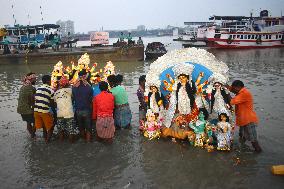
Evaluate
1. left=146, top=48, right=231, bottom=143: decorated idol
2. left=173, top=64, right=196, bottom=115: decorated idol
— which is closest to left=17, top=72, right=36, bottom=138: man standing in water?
left=146, top=48, right=231, bottom=143: decorated idol

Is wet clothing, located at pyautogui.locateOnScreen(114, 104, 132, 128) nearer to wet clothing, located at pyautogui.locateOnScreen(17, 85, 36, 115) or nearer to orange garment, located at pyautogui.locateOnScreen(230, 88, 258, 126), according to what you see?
wet clothing, located at pyautogui.locateOnScreen(17, 85, 36, 115)

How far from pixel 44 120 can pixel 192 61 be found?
374cm

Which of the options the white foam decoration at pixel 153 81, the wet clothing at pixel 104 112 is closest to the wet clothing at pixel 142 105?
the white foam decoration at pixel 153 81

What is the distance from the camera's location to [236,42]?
39.9m

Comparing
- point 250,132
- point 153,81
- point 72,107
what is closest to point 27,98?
point 72,107

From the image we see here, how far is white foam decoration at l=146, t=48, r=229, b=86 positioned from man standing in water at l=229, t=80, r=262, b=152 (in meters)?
0.53

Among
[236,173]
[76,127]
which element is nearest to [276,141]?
[236,173]

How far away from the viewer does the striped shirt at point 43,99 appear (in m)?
6.67

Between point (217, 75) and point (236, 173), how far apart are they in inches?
85.8

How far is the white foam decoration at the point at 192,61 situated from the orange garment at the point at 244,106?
2.07 ft

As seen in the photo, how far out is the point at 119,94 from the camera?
729cm

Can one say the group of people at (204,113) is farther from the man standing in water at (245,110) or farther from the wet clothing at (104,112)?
the wet clothing at (104,112)

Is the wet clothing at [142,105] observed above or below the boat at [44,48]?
below

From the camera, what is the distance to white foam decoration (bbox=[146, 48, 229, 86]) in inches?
258
